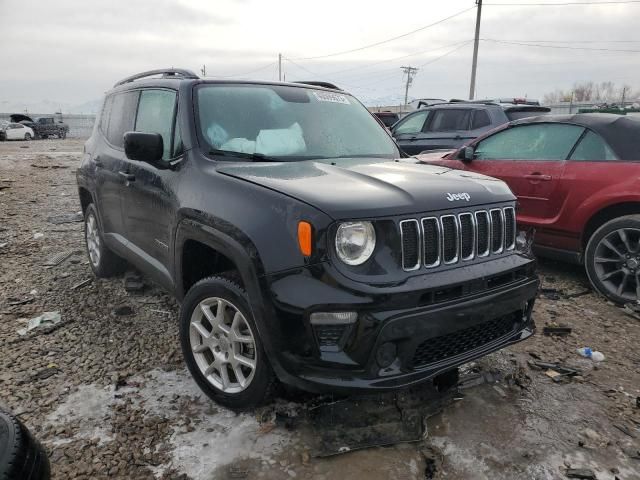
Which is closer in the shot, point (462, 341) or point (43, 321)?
point (462, 341)

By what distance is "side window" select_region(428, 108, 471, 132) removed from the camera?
938cm

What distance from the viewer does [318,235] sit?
7.33 ft

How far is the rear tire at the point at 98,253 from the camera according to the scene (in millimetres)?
4773

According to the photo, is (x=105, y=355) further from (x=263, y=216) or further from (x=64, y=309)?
(x=263, y=216)

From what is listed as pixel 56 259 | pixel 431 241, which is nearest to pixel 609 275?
pixel 431 241

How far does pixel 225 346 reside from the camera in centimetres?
276

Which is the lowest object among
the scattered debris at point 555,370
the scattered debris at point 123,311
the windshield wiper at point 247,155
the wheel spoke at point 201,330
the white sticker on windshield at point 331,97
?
the scattered debris at point 123,311

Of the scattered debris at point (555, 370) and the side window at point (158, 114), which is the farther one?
the side window at point (158, 114)

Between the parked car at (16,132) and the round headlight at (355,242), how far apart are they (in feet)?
119

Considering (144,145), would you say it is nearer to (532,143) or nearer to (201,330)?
(201,330)

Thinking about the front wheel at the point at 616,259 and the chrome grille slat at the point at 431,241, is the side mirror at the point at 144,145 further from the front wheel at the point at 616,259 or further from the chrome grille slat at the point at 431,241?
the front wheel at the point at 616,259

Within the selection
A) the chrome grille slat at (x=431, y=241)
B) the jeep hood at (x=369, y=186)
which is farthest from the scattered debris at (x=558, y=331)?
the chrome grille slat at (x=431, y=241)

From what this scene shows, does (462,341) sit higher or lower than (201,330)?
higher

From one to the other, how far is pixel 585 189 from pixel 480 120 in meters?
4.88
